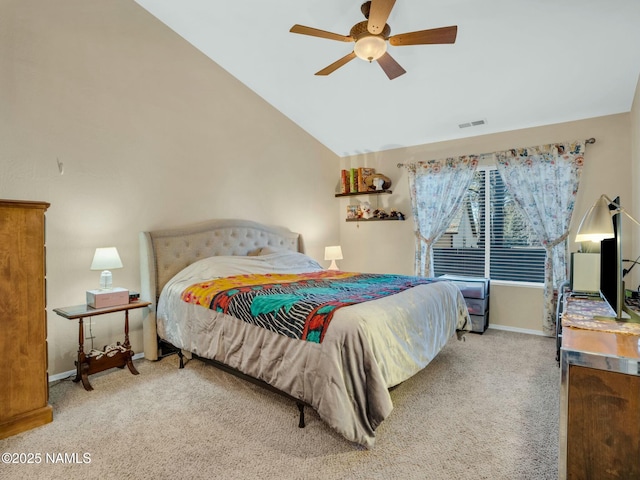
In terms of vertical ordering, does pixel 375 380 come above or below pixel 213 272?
below

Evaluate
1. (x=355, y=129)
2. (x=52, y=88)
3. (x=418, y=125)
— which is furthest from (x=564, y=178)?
(x=52, y=88)

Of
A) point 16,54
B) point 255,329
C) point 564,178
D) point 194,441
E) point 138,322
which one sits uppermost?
point 16,54

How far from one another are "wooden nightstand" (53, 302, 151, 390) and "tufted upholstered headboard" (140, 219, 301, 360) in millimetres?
244

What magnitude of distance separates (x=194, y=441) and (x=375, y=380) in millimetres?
1143

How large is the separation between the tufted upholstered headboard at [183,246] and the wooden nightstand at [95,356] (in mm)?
244

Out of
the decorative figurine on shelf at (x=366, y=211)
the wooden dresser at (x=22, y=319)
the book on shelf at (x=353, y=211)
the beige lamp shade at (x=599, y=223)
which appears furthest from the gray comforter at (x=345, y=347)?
the book on shelf at (x=353, y=211)

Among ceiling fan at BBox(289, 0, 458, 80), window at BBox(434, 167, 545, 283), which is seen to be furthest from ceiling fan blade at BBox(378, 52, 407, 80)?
window at BBox(434, 167, 545, 283)

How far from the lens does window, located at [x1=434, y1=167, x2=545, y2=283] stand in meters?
4.34

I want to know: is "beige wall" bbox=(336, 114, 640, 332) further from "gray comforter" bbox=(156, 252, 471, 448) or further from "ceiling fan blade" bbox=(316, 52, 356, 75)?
"ceiling fan blade" bbox=(316, 52, 356, 75)

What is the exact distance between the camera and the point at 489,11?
2686mm

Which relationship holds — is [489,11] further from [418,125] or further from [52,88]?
[52,88]

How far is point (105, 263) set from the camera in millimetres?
2875

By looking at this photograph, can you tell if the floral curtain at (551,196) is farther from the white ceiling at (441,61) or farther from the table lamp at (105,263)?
the table lamp at (105,263)

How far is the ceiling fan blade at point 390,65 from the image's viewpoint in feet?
8.89
